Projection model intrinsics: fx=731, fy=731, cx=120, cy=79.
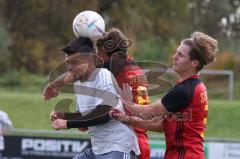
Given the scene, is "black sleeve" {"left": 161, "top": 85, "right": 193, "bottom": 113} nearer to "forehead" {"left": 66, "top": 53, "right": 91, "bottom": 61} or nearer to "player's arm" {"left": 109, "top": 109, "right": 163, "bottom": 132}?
"player's arm" {"left": 109, "top": 109, "right": 163, "bottom": 132}

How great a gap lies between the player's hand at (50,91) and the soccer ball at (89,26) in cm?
63

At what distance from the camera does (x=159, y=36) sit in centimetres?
4856

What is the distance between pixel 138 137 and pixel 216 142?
6.00 meters

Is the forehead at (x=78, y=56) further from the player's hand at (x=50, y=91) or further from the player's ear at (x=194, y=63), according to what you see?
the player's ear at (x=194, y=63)

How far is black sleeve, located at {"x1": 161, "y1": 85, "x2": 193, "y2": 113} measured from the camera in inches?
236

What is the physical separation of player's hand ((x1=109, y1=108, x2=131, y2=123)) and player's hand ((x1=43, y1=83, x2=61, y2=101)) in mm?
858

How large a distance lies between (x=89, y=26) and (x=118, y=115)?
→ 0.88 meters

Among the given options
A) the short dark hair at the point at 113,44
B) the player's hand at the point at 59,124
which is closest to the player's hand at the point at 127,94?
the short dark hair at the point at 113,44

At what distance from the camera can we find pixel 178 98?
6.00 meters

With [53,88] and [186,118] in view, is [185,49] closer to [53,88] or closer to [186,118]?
[186,118]

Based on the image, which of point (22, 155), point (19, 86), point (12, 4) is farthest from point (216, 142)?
point (12, 4)

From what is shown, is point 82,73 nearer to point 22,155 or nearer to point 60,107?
point 60,107

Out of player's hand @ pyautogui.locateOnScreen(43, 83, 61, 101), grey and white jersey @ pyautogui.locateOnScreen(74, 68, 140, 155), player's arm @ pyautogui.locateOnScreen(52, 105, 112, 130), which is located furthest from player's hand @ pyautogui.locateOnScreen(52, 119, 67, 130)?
player's hand @ pyautogui.locateOnScreen(43, 83, 61, 101)

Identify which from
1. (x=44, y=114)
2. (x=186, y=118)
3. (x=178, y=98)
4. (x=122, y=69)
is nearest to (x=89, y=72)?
(x=122, y=69)
